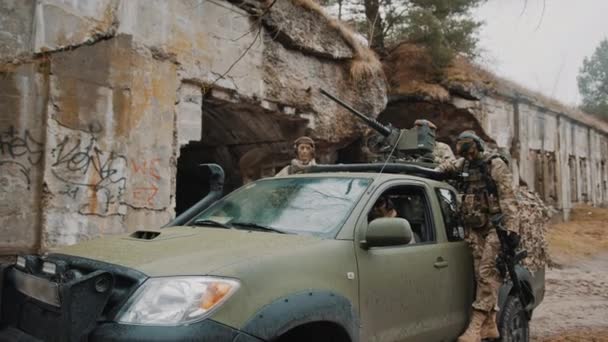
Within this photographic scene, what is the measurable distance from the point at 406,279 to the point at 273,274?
1158mm

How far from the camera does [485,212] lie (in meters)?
4.49

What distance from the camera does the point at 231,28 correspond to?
327 inches

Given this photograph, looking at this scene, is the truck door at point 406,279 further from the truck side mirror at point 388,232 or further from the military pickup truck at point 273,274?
the truck side mirror at point 388,232

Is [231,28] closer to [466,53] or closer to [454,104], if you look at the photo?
[454,104]

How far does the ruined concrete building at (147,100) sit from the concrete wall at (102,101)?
0.01 metres

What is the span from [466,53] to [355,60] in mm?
6087

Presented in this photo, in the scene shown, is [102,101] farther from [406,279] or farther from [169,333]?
[169,333]

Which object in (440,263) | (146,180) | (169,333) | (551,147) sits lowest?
(169,333)

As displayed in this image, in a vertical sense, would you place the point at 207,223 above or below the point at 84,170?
below

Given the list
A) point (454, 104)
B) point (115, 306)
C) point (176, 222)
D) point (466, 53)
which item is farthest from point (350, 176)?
point (466, 53)

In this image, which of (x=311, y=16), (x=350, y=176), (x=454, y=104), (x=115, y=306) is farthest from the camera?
(x=454, y=104)

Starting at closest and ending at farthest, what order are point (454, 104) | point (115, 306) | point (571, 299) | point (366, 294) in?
point (115, 306) → point (366, 294) → point (571, 299) → point (454, 104)

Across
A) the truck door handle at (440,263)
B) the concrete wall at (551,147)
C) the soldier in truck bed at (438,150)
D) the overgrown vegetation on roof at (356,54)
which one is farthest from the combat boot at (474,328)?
the concrete wall at (551,147)

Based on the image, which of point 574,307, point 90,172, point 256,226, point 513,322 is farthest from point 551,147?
point 256,226
